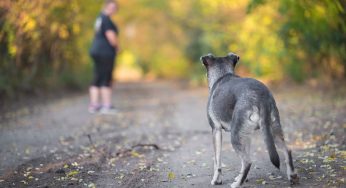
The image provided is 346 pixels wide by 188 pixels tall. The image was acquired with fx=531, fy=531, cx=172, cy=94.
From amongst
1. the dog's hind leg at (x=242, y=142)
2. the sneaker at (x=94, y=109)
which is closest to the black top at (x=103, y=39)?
the sneaker at (x=94, y=109)

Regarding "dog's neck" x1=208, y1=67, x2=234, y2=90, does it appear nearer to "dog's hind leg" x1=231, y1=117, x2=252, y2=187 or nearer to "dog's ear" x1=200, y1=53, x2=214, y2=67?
"dog's ear" x1=200, y1=53, x2=214, y2=67

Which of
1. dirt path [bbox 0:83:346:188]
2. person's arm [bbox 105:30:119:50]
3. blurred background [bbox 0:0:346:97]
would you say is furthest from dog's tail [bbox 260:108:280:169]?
person's arm [bbox 105:30:119:50]

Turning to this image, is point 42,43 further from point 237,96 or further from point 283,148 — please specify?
point 283,148

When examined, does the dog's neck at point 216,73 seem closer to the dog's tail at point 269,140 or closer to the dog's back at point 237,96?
the dog's back at point 237,96

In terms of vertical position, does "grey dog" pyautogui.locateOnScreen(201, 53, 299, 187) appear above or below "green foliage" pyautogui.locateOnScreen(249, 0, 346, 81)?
below

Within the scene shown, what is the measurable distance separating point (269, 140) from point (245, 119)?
330mm

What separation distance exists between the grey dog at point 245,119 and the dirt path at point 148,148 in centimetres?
42

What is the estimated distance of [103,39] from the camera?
44.6ft

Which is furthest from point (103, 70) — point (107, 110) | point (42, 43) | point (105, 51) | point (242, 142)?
point (242, 142)

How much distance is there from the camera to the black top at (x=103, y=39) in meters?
13.4

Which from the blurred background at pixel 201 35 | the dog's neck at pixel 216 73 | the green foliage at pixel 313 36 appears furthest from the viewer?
the blurred background at pixel 201 35

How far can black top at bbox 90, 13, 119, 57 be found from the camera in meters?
13.4

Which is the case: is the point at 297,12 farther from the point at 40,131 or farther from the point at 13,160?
the point at 13,160

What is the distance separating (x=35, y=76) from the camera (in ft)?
56.3
